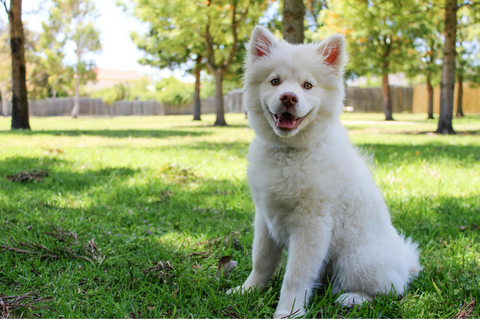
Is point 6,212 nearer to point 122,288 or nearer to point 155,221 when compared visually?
point 155,221

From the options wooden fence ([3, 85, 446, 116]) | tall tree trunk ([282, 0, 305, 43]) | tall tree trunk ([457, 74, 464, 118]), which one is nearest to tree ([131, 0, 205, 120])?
tall tree trunk ([282, 0, 305, 43])

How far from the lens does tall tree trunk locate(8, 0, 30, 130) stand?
38.7ft

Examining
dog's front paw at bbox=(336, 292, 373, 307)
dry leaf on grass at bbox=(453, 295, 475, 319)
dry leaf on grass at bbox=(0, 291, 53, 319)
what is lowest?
dry leaf on grass at bbox=(453, 295, 475, 319)

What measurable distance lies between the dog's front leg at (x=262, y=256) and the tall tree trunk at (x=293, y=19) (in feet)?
19.0

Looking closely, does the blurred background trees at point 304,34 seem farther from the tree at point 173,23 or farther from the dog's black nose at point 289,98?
the dog's black nose at point 289,98

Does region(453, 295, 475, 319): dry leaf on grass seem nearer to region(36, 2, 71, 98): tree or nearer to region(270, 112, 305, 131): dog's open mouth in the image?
region(270, 112, 305, 131): dog's open mouth

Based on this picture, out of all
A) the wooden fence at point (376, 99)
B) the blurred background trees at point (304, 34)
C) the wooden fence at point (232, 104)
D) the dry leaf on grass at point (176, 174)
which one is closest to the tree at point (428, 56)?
the blurred background trees at point (304, 34)

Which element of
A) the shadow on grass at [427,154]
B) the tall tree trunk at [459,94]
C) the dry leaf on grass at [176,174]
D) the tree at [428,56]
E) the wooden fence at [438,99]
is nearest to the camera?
the dry leaf on grass at [176,174]

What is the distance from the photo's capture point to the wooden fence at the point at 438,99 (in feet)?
104

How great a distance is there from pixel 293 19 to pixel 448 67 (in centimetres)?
706

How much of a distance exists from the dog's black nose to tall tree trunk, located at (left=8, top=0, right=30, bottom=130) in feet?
41.7

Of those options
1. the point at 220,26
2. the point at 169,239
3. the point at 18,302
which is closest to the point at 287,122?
the point at 169,239

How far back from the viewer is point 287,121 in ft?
7.04

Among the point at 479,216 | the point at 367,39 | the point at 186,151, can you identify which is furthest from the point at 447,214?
the point at 367,39
